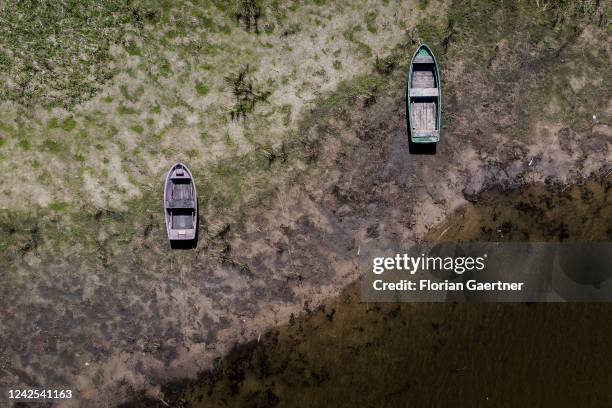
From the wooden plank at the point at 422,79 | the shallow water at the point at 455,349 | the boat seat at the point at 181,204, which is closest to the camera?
the boat seat at the point at 181,204

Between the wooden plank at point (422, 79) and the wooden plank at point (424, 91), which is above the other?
the wooden plank at point (422, 79)

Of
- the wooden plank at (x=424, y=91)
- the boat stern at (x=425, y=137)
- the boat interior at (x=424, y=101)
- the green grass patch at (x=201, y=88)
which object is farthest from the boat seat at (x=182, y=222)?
→ the wooden plank at (x=424, y=91)

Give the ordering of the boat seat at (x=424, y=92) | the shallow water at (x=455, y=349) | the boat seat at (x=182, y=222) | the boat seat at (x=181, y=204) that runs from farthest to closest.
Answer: the shallow water at (x=455, y=349)
the boat seat at (x=424, y=92)
the boat seat at (x=182, y=222)
the boat seat at (x=181, y=204)

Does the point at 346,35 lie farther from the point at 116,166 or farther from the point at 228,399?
the point at 228,399

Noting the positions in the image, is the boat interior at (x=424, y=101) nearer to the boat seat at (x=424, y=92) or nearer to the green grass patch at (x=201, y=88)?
the boat seat at (x=424, y=92)

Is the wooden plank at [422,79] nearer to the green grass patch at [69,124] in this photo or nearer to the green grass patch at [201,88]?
the green grass patch at [201,88]

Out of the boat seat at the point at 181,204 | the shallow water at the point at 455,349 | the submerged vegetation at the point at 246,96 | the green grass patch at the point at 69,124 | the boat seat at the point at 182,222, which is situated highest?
the submerged vegetation at the point at 246,96

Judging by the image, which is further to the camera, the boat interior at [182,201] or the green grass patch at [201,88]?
the green grass patch at [201,88]

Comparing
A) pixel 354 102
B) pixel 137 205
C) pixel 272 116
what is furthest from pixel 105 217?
pixel 354 102
